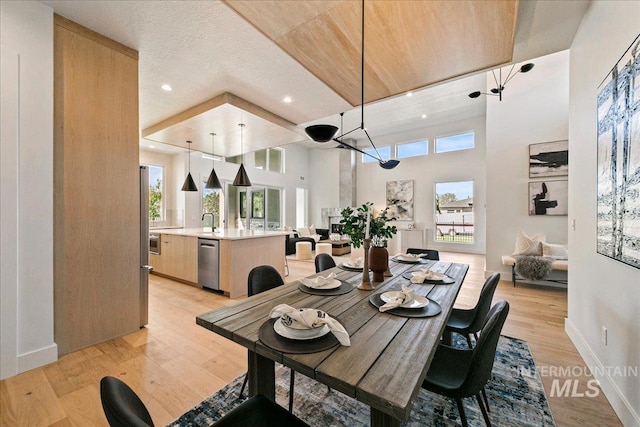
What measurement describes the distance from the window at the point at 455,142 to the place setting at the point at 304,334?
29.1 feet

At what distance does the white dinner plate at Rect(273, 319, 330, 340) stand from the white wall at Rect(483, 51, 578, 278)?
5.02 m

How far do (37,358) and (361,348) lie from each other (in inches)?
104

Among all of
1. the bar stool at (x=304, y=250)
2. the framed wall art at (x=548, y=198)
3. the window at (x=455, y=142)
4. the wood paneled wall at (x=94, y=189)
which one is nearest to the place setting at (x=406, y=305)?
the wood paneled wall at (x=94, y=189)

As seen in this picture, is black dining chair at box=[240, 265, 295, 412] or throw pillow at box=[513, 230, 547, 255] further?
throw pillow at box=[513, 230, 547, 255]

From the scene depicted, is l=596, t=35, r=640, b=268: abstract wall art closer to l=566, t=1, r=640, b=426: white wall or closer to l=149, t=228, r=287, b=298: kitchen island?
l=566, t=1, r=640, b=426: white wall

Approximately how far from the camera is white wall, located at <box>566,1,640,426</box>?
150 centimetres

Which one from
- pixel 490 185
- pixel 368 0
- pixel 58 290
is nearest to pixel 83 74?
pixel 58 290

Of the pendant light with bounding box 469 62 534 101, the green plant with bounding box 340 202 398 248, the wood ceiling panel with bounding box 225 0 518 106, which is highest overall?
the pendant light with bounding box 469 62 534 101

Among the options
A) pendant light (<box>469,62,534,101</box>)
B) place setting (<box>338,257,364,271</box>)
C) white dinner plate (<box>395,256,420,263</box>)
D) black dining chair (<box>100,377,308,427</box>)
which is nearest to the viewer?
black dining chair (<box>100,377,308,427</box>)

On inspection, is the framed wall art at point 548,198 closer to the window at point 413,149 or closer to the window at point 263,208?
the window at point 413,149

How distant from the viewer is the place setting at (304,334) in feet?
3.35

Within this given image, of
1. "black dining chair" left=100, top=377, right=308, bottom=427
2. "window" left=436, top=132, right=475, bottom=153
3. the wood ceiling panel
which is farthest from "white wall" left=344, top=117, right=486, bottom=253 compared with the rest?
"black dining chair" left=100, top=377, right=308, bottom=427

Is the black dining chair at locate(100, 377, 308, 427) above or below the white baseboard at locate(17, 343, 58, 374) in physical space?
above

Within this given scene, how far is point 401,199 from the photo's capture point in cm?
928
